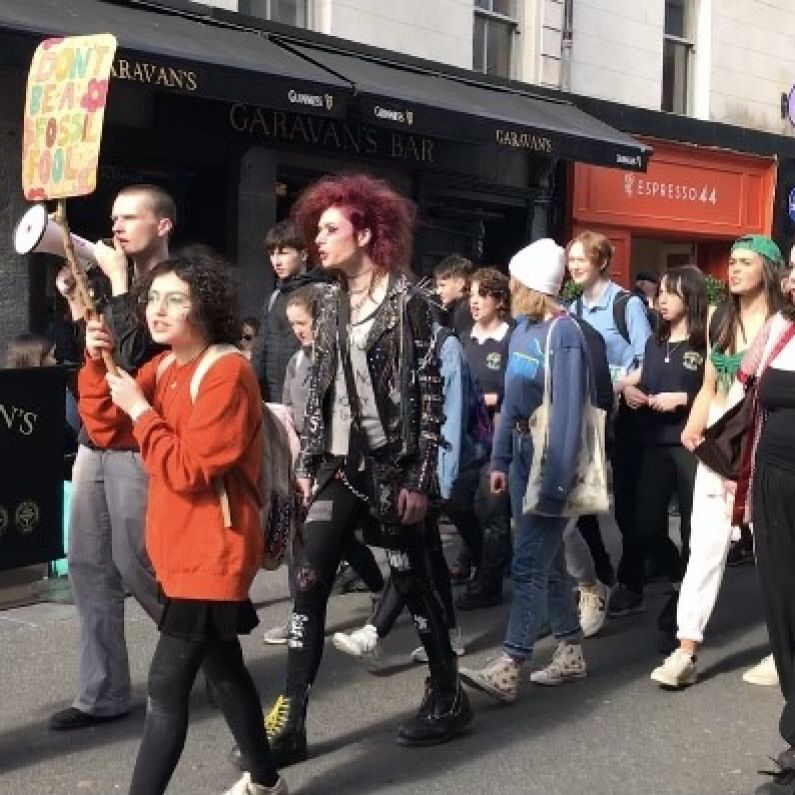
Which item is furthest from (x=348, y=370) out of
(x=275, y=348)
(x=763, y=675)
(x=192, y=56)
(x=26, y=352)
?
(x=192, y=56)

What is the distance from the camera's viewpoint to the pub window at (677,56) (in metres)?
→ 17.9

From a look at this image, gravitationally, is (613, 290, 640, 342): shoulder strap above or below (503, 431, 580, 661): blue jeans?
above

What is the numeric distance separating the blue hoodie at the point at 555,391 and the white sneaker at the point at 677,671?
35.2 inches

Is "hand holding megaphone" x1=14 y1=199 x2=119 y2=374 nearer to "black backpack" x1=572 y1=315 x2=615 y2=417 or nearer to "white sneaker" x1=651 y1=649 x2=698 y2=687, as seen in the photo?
"white sneaker" x1=651 y1=649 x2=698 y2=687

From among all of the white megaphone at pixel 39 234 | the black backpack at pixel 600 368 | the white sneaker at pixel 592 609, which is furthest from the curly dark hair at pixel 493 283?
the white megaphone at pixel 39 234

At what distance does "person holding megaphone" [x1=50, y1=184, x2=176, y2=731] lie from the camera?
511 cm

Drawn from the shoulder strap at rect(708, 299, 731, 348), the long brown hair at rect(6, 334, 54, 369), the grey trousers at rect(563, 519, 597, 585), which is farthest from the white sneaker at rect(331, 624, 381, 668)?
the long brown hair at rect(6, 334, 54, 369)

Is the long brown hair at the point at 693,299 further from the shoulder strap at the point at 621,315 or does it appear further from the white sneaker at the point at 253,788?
the white sneaker at the point at 253,788

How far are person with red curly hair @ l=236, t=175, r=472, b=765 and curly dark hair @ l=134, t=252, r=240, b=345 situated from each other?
2.48ft

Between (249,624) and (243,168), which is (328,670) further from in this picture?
(243,168)

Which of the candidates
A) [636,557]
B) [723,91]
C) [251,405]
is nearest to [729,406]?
[636,557]

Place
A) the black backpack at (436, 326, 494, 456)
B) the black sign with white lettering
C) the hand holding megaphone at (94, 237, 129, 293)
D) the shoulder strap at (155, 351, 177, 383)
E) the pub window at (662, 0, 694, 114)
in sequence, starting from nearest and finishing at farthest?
the shoulder strap at (155, 351, 177, 383)
the hand holding megaphone at (94, 237, 129, 293)
the black sign with white lettering
the black backpack at (436, 326, 494, 456)
the pub window at (662, 0, 694, 114)

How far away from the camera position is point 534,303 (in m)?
5.92

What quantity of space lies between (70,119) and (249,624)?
1624 millimetres
